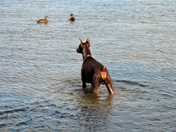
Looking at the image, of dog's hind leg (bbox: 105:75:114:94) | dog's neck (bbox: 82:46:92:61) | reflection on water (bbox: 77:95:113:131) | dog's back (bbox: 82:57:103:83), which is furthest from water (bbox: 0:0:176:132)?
dog's neck (bbox: 82:46:92:61)

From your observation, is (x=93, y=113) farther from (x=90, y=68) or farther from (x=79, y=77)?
(x=79, y=77)

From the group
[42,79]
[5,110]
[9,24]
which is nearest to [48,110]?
[5,110]

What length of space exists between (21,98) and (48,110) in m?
1.17

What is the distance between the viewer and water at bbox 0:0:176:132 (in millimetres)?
8852

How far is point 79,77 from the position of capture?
12.7 meters

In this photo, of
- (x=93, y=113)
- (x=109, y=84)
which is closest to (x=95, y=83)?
(x=109, y=84)

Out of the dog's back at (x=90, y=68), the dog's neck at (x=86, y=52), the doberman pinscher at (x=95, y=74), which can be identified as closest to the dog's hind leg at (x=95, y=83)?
the doberman pinscher at (x=95, y=74)

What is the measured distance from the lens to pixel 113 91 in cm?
1071

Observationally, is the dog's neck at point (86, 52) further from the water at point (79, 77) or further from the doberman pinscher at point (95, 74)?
the water at point (79, 77)

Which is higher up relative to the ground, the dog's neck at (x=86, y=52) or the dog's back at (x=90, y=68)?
the dog's neck at (x=86, y=52)

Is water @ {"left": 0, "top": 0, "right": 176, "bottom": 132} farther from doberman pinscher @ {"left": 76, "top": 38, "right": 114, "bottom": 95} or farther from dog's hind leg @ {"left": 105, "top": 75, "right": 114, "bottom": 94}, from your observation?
doberman pinscher @ {"left": 76, "top": 38, "right": 114, "bottom": 95}

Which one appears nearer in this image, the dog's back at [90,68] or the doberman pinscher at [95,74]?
the doberman pinscher at [95,74]

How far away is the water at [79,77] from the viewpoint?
885 centimetres

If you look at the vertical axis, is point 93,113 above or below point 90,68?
below
